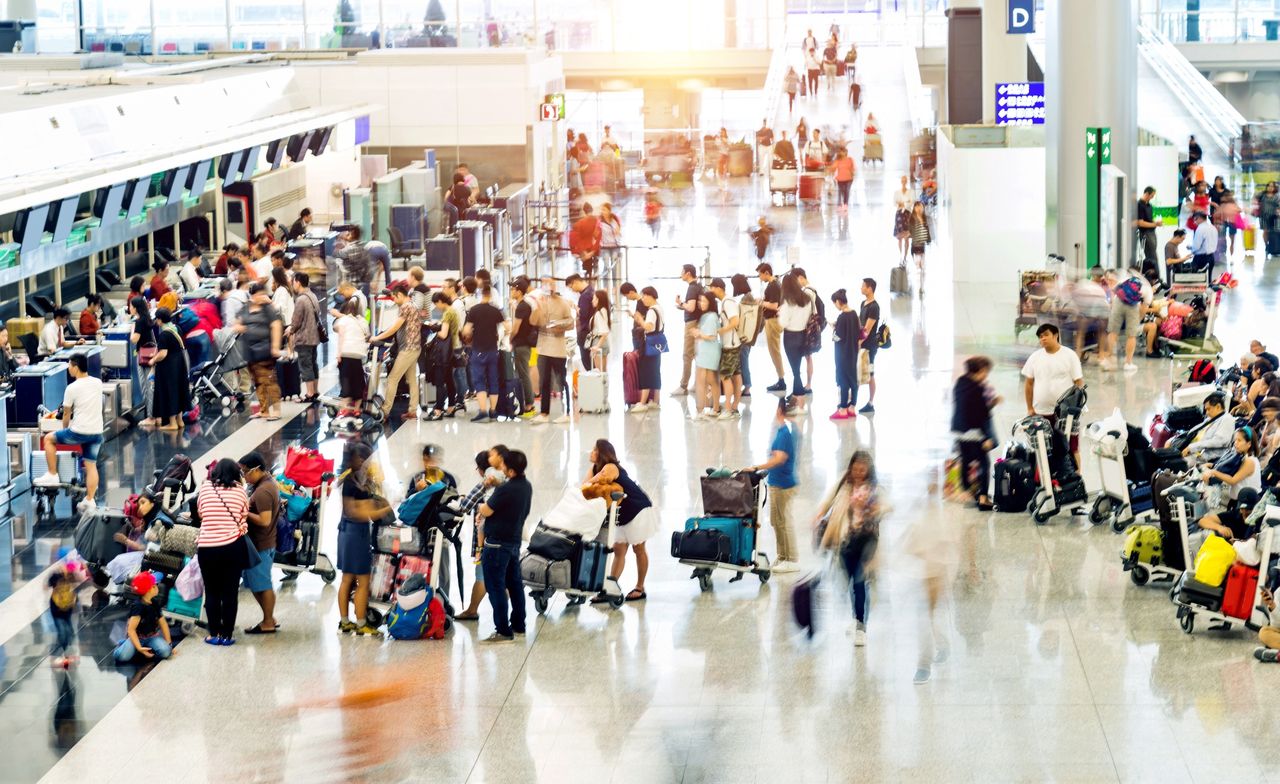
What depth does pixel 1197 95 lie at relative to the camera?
1547 inches

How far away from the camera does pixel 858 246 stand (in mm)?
29422

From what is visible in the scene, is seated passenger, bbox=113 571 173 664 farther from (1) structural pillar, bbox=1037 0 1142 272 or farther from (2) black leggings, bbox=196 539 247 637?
(1) structural pillar, bbox=1037 0 1142 272

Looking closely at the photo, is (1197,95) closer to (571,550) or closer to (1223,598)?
(1223,598)

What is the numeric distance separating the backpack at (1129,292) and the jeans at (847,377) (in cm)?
391

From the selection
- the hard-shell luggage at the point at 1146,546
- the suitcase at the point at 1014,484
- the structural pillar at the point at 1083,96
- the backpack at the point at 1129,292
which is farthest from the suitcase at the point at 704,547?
the structural pillar at the point at 1083,96

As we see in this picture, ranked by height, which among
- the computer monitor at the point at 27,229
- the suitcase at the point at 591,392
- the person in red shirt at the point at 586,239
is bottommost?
the suitcase at the point at 591,392

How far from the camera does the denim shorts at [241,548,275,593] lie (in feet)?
36.6

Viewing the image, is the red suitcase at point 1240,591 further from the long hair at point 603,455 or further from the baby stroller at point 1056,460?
the long hair at point 603,455

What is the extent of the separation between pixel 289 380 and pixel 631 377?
12.0 ft

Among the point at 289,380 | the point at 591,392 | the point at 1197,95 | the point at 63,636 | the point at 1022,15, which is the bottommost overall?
the point at 63,636

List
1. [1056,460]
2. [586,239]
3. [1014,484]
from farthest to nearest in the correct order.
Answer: [586,239] → [1014,484] → [1056,460]

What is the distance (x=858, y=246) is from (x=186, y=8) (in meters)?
20.6

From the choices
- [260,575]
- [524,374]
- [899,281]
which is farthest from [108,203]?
[260,575]

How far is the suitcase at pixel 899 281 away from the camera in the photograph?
977 inches
